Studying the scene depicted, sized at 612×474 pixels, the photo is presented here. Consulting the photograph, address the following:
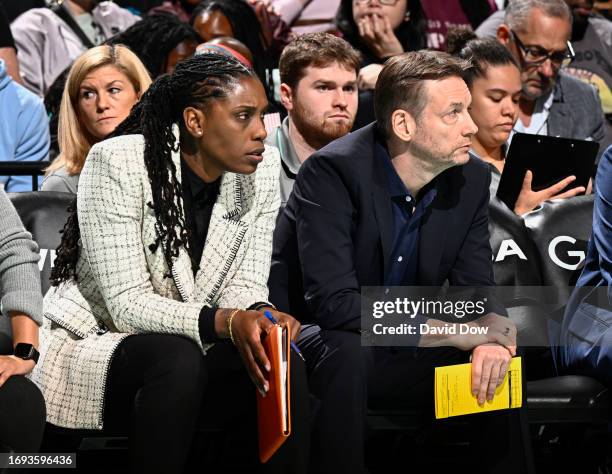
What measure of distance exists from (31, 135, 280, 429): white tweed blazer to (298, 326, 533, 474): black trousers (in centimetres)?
27

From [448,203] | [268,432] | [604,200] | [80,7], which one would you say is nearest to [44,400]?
[268,432]

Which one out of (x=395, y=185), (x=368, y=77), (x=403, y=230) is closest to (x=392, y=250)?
(x=403, y=230)

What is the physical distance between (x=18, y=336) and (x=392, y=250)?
1.10 m

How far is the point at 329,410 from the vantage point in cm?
302

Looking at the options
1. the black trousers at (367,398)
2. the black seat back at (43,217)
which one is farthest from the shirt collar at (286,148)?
the black trousers at (367,398)

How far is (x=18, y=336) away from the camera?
290 cm

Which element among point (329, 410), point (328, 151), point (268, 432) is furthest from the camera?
point (328, 151)

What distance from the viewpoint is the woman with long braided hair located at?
9.35 feet

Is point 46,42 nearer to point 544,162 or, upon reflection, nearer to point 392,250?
point 544,162

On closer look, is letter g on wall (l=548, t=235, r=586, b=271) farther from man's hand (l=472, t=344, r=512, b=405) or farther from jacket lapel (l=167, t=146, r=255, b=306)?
jacket lapel (l=167, t=146, r=255, b=306)

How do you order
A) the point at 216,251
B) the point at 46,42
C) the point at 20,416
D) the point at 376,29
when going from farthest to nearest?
the point at 46,42 → the point at 376,29 → the point at 216,251 → the point at 20,416

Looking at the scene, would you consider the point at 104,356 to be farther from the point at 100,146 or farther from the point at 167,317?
the point at 100,146

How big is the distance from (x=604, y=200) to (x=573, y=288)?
38cm

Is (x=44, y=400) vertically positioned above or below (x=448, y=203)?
below
